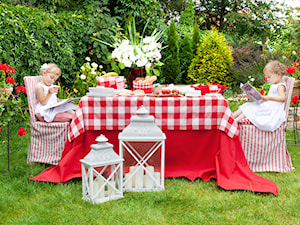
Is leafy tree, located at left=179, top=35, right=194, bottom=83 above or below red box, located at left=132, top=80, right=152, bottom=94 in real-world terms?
above

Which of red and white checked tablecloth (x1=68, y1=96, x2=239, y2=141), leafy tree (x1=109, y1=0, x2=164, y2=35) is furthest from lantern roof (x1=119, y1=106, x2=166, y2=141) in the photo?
leafy tree (x1=109, y1=0, x2=164, y2=35)

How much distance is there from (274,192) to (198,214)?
759 mm

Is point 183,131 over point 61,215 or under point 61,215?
over

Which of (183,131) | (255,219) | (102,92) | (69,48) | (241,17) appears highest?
(241,17)

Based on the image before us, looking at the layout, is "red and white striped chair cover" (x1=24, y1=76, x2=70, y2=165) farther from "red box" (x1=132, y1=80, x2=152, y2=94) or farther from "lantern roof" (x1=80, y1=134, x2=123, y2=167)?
"lantern roof" (x1=80, y1=134, x2=123, y2=167)

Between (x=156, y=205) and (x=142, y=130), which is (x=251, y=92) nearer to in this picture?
(x=142, y=130)

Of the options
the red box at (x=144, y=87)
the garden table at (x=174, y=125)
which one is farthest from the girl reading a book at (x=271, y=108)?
the red box at (x=144, y=87)

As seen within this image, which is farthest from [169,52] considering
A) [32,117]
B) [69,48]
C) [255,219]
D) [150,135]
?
[255,219]

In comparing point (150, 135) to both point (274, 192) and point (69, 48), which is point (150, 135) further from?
point (69, 48)

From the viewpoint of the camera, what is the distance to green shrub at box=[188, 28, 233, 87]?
855 cm

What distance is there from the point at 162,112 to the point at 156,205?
90 cm

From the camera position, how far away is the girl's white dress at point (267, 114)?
329 centimetres

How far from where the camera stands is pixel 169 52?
886 centimetres

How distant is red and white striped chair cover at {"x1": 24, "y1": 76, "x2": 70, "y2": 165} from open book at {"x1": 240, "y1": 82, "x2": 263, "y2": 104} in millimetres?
1838
